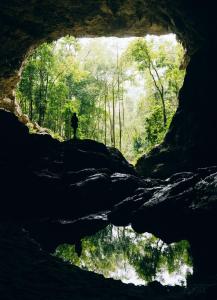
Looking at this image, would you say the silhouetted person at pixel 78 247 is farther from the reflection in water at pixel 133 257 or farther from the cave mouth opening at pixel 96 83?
the cave mouth opening at pixel 96 83

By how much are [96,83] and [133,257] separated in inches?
1187

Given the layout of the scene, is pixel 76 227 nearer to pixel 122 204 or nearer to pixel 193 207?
pixel 122 204

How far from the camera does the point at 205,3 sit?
1664 cm

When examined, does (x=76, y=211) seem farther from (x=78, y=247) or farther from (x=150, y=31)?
(x=150, y=31)

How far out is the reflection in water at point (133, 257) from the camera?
17.3 ft

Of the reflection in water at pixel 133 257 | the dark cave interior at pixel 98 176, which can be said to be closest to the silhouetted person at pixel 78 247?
the reflection in water at pixel 133 257

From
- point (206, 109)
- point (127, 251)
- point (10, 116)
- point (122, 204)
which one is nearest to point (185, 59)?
point (206, 109)

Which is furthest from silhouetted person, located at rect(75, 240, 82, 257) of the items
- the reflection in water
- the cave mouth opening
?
the cave mouth opening

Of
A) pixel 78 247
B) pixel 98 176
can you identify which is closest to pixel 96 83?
pixel 98 176

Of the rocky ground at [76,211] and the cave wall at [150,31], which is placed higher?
the cave wall at [150,31]

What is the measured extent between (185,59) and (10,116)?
40.9ft

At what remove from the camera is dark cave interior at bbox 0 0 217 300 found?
489cm

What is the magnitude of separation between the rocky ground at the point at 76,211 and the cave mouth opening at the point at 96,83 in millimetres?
12516

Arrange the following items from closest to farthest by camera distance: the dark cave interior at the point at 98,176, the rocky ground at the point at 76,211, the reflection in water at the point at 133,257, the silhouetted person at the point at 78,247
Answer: the rocky ground at the point at 76,211
the dark cave interior at the point at 98,176
the reflection in water at the point at 133,257
the silhouetted person at the point at 78,247
